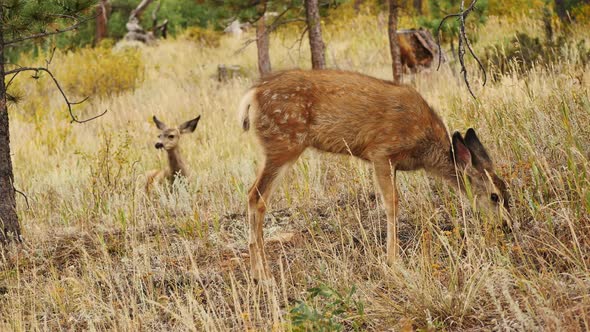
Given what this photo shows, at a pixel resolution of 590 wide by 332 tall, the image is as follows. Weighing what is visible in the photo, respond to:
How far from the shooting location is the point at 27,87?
758 inches

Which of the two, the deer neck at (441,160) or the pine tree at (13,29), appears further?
the pine tree at (13,29)

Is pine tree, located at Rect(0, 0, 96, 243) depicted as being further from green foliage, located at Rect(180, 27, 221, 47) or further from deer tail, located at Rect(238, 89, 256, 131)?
green foliage, located at Rect(180, 27, 221, 47)

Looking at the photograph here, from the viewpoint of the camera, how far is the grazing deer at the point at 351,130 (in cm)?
629

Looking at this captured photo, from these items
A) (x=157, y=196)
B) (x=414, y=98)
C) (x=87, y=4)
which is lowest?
(x=157, y=196)

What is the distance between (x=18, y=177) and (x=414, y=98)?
6406 mm

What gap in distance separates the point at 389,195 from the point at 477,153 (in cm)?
83

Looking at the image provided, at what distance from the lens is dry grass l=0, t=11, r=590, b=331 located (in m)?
4.32

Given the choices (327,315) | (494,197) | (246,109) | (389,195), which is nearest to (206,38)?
(246,109)

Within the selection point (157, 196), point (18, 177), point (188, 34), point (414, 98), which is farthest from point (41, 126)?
point (188, 34)

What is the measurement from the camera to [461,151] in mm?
6176

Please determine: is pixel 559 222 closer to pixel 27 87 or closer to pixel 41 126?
pixel 41 126

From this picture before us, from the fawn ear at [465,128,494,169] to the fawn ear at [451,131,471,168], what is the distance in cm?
7

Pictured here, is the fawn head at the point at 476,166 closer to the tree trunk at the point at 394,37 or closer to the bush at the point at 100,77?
the tree trunk at the point at 394,37

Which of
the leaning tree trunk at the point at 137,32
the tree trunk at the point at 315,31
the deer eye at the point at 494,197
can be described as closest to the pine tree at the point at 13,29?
the deer eye at the point at 494,197
